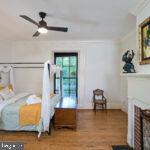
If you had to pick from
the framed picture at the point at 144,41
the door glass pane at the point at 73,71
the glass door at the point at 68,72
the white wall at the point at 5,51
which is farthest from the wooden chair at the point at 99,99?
the white wall at the point at 5,51

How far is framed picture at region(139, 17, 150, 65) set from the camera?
280 cm

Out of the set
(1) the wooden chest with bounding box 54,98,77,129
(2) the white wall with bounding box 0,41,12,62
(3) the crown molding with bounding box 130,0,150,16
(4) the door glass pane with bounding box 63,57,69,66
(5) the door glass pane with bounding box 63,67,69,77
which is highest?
(3) the crown molding with bounding box 130,0,150,16

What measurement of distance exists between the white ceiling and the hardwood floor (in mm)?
2577

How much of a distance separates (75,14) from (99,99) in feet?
11.9

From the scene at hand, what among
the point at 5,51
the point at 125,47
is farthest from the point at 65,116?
the point at 5,51

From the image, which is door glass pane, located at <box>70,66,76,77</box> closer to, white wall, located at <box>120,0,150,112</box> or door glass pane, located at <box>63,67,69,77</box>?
door glass pane, located at <box>63,67,69,77</box>

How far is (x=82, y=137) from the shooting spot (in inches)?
150

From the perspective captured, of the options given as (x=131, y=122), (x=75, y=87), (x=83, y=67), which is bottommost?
(x=131, y=122)

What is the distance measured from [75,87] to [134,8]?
4.16 metres

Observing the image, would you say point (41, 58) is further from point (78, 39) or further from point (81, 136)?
point (81, 136)

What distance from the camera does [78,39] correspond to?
6391 mm

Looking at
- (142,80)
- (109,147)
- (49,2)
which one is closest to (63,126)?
(109,147)

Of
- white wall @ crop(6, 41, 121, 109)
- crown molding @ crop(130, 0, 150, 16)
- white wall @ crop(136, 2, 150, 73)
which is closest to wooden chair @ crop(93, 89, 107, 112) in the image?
white wall @ crop(6, 41, 121, 109)

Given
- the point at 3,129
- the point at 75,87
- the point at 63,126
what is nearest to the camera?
the point at 3,129
